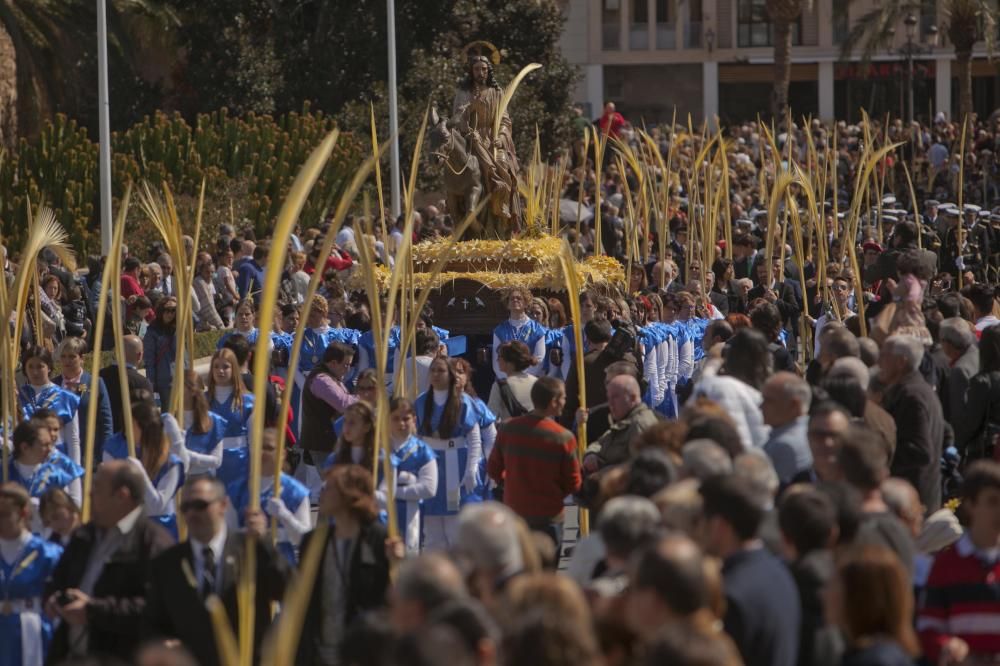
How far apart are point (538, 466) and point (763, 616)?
3821 mm

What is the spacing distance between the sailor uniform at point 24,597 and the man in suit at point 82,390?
323cm

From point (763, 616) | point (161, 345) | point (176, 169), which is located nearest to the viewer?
point (763, 616)

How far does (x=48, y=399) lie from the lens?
36.8 feet

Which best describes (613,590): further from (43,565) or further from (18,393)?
(18,393)

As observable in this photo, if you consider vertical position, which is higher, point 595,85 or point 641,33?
point 641,33

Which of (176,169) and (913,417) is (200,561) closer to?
(913,417)

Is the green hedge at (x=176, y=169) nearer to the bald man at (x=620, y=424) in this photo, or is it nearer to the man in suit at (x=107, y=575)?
the bald man at (x=620, y=424)

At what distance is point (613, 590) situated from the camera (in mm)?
6156

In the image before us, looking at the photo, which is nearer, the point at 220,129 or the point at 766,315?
the point at 766,315

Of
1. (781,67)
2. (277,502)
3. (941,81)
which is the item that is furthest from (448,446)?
(941,81)

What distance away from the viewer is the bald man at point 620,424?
30.6 feet

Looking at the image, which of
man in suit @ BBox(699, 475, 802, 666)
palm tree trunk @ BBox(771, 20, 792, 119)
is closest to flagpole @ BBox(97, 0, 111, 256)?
man in suit @ BBox(699, 475, 802, 666)

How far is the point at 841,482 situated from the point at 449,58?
103 feet

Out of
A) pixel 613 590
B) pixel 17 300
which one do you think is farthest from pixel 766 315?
pixel 613 590
